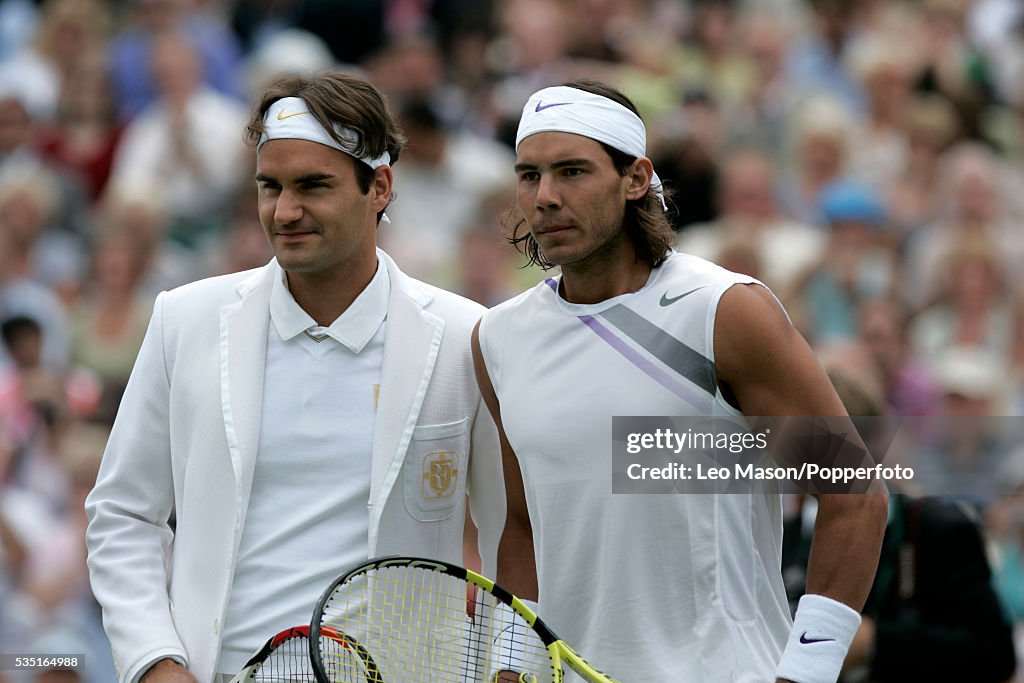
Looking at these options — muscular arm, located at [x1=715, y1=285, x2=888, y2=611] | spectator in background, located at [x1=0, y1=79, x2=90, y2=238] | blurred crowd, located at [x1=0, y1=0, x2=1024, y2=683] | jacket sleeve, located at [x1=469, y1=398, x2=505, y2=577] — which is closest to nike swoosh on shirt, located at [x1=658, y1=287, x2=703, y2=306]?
muscular arm, located at [x1=715, y1=285, x2=888, y2=611]

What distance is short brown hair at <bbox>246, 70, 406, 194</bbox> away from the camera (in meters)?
4.68

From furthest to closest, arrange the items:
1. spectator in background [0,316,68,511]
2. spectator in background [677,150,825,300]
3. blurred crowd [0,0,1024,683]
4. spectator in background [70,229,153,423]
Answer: spectator in background [677,150,825,300]
spectator in background [70,229,153,423]
blurred crowd [0,0,1024,683]
spectator in background [0,316,68,511]

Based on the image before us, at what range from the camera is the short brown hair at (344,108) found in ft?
15.4

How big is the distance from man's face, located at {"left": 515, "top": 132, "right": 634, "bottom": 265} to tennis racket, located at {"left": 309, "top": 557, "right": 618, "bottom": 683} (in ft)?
2.81

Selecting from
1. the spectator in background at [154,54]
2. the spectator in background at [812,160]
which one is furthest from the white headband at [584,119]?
the spectator in background at [154,54]

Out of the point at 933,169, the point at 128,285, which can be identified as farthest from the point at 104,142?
the point at 933,169

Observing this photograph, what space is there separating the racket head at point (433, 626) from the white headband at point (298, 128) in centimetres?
116

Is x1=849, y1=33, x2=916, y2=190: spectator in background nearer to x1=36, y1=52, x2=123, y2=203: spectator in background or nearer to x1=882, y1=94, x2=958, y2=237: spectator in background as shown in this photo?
x1=882, y1=94, x2=958, y2=237: spectator in background

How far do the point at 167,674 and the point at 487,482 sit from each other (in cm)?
101

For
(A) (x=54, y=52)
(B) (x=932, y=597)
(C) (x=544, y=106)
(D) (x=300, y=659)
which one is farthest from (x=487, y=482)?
(A) (x=54, y=52)

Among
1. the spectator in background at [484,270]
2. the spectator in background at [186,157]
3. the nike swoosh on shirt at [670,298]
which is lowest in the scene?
the nike swoosh on shirt at [670,298]

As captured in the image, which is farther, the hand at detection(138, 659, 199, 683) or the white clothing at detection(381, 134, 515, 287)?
the white clothing at detection(381, 134, 515, 287)

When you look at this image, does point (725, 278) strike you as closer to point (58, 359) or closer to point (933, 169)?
point (58, 359)

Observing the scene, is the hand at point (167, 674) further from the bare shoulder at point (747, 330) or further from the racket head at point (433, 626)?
the bare shoulder at point (747, 330)
